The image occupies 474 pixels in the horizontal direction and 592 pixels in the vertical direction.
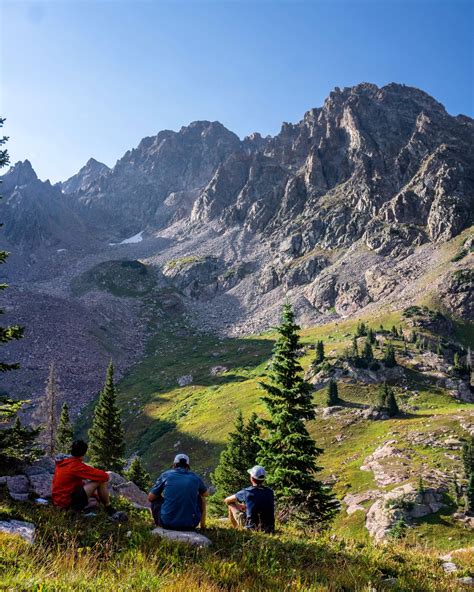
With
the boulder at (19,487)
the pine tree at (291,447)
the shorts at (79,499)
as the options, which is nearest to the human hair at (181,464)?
the shorts at (79,499)

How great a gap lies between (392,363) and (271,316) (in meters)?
73.5

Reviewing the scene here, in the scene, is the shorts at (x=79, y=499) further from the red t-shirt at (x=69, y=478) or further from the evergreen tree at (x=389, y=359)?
the evergreen tree at (x=389, y=359)

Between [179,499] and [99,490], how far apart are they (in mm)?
2824

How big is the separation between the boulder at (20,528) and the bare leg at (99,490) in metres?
1.84

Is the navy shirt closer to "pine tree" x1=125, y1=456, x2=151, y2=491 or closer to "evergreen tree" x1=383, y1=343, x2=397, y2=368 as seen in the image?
→ "pine tree" x1=125, y1=456, x2=151, y2=491

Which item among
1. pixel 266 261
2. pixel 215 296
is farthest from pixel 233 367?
pixel 266 261

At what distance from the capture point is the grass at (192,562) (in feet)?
17.6

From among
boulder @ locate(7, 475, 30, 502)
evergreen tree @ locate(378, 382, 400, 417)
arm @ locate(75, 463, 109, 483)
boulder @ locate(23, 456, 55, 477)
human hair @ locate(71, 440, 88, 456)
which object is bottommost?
evergreen tree @ locate(378, 382, 400, 417)

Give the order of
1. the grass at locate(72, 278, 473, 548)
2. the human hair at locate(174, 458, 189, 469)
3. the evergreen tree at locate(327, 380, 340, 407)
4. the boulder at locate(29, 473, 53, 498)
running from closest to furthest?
1. the human hair at locate(174, 458, 189, 469)
2. the boulder at locate(29, 473, 53, 498)
3. the grass at locate(72, 278, 473, 548)
4. the evergreen tree at locate(327, 380, 340, 407)

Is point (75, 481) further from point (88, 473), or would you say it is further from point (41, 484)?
point (41, 484)

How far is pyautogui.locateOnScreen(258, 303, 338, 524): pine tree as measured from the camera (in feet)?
70.4

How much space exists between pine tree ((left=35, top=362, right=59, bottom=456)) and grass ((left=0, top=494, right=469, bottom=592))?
3664 centimetres

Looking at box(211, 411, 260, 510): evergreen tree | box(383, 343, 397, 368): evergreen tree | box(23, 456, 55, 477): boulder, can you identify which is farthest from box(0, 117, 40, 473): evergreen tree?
box(383, 343, 397, 368): evergreen tree

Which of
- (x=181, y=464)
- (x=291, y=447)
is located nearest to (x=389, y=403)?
(x=291, y=447)
